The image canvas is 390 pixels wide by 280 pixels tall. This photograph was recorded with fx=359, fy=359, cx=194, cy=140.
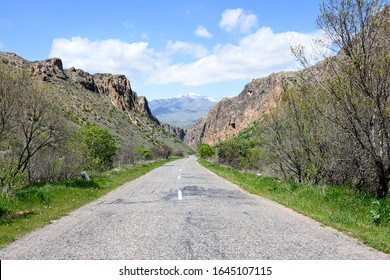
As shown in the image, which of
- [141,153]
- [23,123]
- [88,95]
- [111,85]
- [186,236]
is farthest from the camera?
[111,85]

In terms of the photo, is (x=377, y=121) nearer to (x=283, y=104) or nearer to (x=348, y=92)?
(x=348, y=92)

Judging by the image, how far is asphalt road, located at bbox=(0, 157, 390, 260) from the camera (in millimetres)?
6125

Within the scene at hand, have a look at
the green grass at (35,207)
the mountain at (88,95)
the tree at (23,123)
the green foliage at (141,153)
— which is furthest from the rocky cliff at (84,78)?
the green grass at (35,207)

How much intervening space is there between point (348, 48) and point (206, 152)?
80962 millimetres

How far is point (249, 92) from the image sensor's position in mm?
162125

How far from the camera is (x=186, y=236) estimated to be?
738 cm

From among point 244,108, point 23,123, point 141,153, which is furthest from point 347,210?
point 244,108

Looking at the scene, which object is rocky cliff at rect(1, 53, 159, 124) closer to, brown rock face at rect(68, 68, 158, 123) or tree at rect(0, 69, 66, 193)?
brown rock face at rect(68, 68, 158, 123)

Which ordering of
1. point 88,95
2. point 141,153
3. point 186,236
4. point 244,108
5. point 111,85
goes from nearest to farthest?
point 186,236, point 141,153, point 88,95, point 111,85, point 244,108

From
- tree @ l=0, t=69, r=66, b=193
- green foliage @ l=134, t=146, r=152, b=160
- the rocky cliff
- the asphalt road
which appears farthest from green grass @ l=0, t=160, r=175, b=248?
the rocky cliff

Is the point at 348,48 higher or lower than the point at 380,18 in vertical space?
lower

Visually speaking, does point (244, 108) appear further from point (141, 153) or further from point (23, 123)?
point (23, 123)
